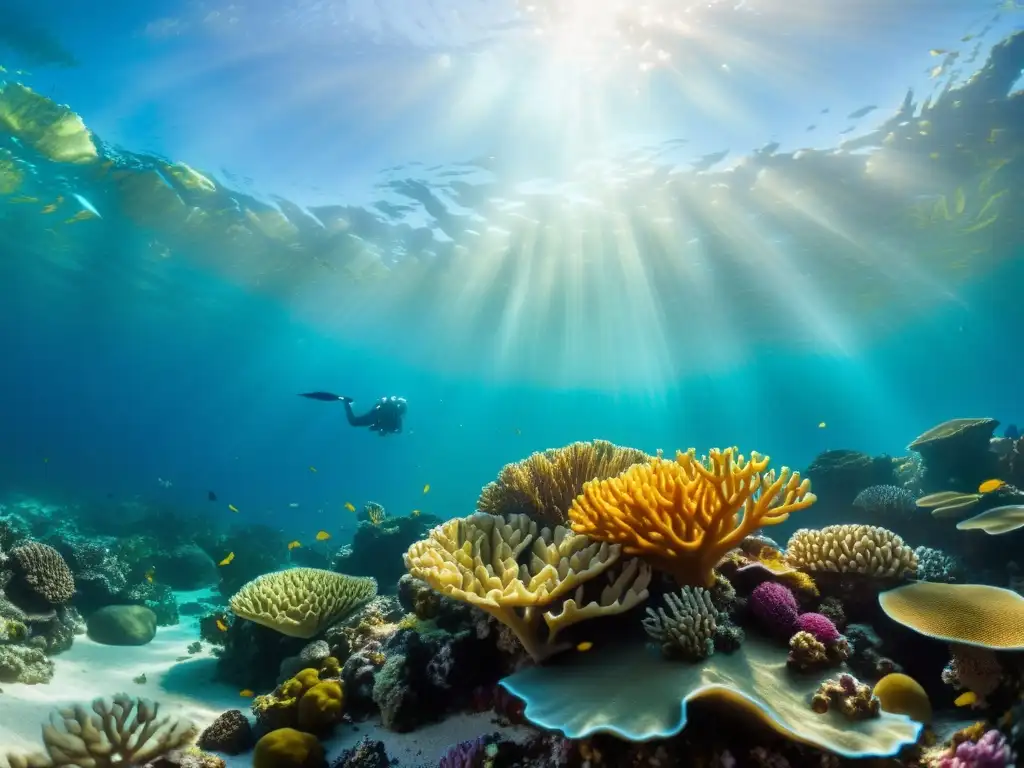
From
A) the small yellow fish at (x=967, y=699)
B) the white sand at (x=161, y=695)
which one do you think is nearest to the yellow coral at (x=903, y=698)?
the small yellow fish at (x=967, y=699)

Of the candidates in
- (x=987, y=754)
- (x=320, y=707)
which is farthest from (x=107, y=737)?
(x=987, y=754)

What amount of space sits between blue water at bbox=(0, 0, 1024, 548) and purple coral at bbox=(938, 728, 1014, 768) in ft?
55.9

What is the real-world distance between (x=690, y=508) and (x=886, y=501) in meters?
9.96

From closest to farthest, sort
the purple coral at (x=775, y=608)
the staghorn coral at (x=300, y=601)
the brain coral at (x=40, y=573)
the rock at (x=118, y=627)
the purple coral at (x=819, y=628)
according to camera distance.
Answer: the purple coral at (x=819, y=628), the purple coral at (x=775, y=608), the staghorn coral at (x=300, y=601), the brain coral at (x=40, y=573), the rock at (x=118, y=627)

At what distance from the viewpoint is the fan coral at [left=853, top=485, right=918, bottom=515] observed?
1049 cm

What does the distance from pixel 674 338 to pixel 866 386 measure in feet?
113

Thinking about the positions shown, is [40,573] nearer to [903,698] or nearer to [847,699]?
[847,699]

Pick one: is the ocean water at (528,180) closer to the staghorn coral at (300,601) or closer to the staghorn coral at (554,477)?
the staghorn coral at (300,601)

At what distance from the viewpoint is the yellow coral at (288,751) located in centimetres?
411

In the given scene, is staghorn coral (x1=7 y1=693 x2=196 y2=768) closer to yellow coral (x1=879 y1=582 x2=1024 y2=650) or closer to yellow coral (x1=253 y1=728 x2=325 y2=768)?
yellow coral (x1=253 y1=728 x2=325 y2=768)

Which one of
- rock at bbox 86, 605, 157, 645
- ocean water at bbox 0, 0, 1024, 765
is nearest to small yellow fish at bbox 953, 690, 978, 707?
rock at bbox 86, 605, 157, 645

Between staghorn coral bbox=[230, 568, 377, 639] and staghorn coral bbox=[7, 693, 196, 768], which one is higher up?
staghorn coral bbox=[230, 568, 377, 639]

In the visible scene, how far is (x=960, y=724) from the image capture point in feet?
11.0

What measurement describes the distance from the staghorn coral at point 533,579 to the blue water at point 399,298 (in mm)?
16285
